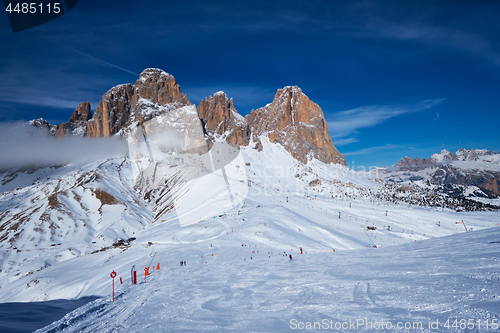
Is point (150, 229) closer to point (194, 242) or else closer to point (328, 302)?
point (194, 242)

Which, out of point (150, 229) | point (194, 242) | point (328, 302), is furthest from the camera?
point (150, 229)

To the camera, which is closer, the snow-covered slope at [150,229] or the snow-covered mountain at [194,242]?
the snow-covered mountain at [194,242]

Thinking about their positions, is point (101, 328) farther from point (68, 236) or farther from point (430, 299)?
point (68, 236)

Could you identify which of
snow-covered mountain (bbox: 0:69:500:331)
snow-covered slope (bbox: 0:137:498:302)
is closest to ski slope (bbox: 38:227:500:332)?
snow-covered mountain (bbox: 0:69:500:331)

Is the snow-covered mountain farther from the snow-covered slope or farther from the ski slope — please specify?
the snow-covered slope

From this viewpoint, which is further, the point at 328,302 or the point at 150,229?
the point at 150,229

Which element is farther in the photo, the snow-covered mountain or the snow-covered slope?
the snow-covered slope

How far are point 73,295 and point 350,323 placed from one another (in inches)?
1391

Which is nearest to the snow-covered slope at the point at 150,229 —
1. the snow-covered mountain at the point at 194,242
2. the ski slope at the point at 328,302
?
the snow-covered mountain at the point at 194,242

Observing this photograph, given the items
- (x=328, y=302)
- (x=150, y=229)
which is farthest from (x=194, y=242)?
(x=150, y=229)

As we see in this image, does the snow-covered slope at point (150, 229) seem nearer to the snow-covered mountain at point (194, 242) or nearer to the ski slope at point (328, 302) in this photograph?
the snow-covered mountain at point (194, 242)

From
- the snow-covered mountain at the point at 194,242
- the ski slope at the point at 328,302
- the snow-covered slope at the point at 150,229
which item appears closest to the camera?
the ski slope at the point at 328,302

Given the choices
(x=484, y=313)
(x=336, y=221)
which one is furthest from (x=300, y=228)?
(x=484, y=313)

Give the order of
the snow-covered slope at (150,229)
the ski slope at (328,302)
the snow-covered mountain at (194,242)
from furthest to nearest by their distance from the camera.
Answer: the snow-covered slope at (150,229) < the snow-covered mountain at (194,242) < the ski slope at (328,302)
